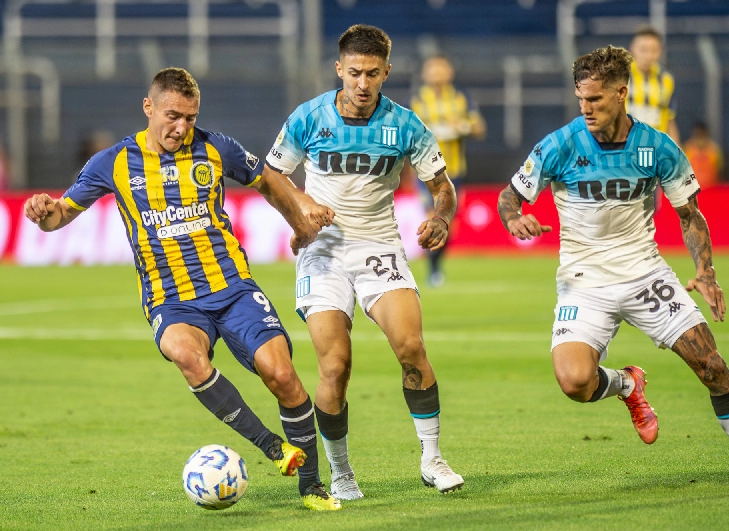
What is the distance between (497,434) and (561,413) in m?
0.79

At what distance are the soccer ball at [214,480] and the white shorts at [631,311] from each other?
1.87 m

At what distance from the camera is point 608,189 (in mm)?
6000

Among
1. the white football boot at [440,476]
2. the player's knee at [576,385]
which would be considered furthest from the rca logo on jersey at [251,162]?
the player's knee at [576,385]

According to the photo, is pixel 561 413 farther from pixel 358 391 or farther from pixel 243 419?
pixel 243 419

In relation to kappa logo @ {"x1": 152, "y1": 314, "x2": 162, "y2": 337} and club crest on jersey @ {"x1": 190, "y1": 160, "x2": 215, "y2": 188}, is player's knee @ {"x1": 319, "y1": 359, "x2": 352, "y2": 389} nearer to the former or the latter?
kappa logo @ {"x1": 152, "y1": 314, "x2": 162, "y2": 337}

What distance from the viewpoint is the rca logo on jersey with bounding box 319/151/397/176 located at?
19.9 ft

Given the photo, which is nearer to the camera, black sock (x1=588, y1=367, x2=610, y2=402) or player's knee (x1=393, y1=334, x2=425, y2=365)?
player's knee (x1=393, y1=334, x2=425, y2=365)

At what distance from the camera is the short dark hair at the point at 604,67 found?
5.80 m

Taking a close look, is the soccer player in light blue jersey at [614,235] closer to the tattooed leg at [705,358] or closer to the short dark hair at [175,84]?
the tattooed leg at [705,358]

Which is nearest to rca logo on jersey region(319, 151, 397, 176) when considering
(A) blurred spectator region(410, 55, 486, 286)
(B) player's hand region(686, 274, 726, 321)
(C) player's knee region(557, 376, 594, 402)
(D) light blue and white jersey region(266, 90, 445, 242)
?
(D) light blue and white jersey region(266, 90, 445, 242)

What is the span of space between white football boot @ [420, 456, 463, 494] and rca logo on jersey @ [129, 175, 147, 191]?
1947 mm

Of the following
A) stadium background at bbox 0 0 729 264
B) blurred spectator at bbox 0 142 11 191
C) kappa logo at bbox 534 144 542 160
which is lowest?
kappa logo at bbox 534 144 542 160

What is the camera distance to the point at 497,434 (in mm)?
6953

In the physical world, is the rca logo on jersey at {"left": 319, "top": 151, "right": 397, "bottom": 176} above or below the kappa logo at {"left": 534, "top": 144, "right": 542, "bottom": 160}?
below
